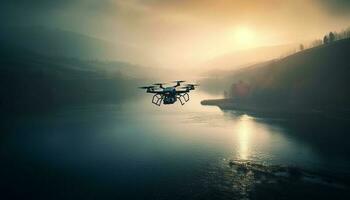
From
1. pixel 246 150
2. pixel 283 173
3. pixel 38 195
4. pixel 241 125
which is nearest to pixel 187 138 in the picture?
pixel 246 150

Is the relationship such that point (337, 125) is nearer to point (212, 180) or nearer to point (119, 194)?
point (212, 180)

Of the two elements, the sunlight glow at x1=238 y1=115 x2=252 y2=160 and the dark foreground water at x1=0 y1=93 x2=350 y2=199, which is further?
the sunlight glow at x1=238 y1=115 x2=252 y2=160

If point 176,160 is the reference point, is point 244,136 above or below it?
above

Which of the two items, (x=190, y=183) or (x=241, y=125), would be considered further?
(x=241, y=125)

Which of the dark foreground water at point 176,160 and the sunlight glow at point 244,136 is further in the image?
the sunlight glow at point 244,136

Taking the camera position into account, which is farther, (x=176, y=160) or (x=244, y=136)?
(x=244, y=136)

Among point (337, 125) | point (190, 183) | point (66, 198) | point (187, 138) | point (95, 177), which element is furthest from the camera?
point (337, 125)

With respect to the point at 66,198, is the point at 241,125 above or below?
above

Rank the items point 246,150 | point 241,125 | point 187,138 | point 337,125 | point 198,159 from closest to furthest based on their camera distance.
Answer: point 198,159 < point 246,150 < point 187,138 < point 337,125 < point 241,125
